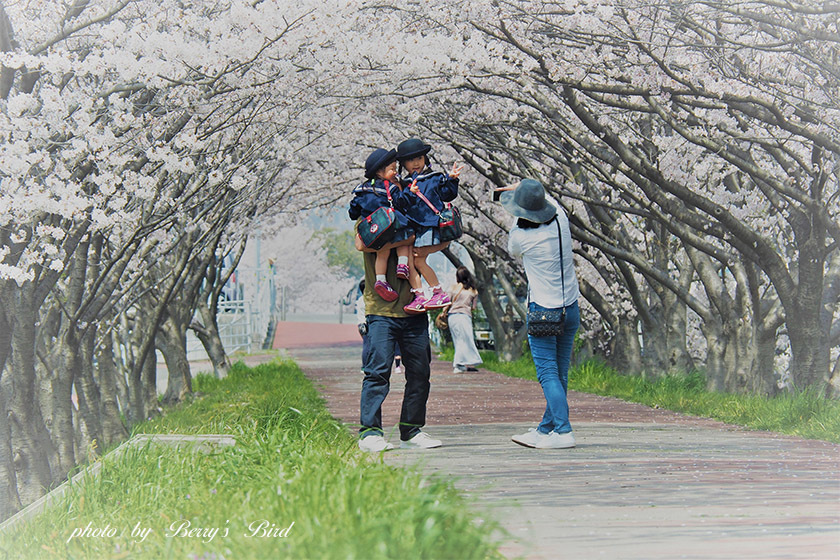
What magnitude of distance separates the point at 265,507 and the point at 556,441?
347 centimetres

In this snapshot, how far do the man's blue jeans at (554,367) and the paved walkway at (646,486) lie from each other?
0.30m

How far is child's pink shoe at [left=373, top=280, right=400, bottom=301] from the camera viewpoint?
7.29m

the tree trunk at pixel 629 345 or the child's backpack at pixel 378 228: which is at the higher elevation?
the child's backpack at pixel 378 228

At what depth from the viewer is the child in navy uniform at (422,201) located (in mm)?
7309

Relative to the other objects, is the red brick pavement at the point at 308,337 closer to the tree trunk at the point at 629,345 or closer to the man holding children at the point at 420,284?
the tree trunk at the point at 629,345

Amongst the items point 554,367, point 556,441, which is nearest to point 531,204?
point 554,367

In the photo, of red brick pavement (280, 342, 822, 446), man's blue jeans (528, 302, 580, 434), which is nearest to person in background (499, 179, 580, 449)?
man's blue jeans (528, 302, 580, 434)

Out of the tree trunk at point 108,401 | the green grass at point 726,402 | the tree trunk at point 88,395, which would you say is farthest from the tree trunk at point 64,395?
the green grass at point 726,402

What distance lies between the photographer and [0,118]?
8.47 meters

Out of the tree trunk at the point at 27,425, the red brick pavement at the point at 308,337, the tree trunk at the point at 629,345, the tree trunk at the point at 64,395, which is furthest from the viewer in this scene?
the red brick pavement at the point at 308,337

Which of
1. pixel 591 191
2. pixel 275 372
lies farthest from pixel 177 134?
pixel 275 372

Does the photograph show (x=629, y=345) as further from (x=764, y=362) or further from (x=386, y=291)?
(x=386, y=291)

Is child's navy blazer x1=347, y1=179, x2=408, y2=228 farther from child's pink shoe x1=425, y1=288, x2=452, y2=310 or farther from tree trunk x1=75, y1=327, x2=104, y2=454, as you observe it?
tree trunk x1=75, y1=327, x2=104, y2=454

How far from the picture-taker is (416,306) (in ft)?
23.9
